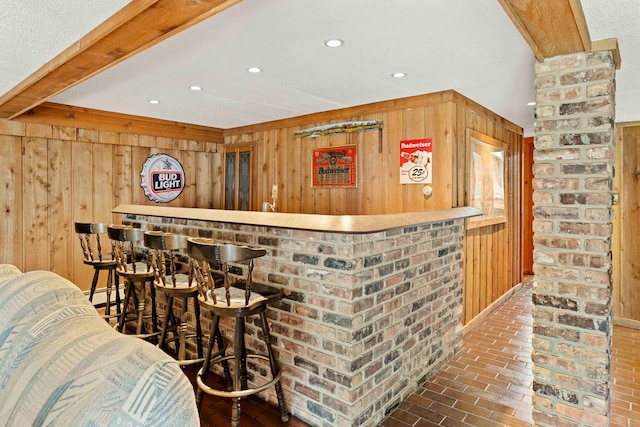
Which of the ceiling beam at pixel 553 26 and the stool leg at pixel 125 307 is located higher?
the ceiling beam at pixel 553 26

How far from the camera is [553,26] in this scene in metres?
1.65

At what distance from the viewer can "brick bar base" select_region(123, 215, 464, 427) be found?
2.05 m

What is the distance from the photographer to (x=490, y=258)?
4.29 m

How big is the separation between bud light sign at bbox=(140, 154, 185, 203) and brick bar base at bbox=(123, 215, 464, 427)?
2.47 meters

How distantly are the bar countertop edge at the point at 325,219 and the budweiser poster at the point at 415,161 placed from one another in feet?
1.66

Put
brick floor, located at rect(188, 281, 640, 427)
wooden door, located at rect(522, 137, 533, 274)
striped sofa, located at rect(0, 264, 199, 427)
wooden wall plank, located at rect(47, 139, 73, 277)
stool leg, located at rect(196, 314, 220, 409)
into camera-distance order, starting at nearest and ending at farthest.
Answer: striped sofa, located at rect(0, 264, 199, 427), stool leg, located at rect(196, 314, 220, 409), brick floor, located at rect(188, 281, 640, 427), wooden wall plank, located at rect(47, 139, 73, 277), wooden door, located at rect(522, 137, 533, 274)

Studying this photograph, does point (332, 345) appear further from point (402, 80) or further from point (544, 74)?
point (402, 80)

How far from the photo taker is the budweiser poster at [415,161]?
11.5 ft

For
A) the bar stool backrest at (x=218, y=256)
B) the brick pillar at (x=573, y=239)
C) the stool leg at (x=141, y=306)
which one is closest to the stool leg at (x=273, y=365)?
the bar stool backrest at (x=218, y=256)

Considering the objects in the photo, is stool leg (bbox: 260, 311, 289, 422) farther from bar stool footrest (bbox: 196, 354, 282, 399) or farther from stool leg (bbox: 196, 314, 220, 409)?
stool leg (bbox: 196, 314, 220, 409)

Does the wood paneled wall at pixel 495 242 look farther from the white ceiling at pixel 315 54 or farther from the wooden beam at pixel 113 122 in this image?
the wooden beam at pixel 113 122

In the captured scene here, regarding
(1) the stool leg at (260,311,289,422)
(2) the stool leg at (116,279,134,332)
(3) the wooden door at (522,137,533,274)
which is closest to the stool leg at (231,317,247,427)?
(1) the stool leg at (260,311,289,422)

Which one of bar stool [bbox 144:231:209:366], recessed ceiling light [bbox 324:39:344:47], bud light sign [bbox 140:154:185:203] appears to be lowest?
bar stool [bbox 144:231:209:366]

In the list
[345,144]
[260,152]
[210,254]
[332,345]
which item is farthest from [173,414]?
[260,152]
